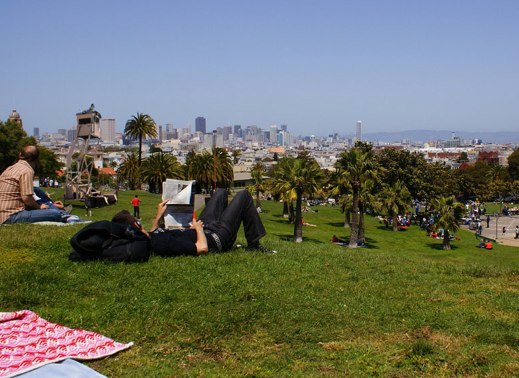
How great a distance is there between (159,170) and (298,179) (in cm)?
2855

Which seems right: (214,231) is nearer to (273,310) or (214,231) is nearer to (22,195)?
(273,310)

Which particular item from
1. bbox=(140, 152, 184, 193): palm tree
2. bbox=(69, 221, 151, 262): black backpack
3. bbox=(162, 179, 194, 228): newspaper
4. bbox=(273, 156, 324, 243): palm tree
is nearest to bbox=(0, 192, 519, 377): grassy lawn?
bbox=(69, 221, 151, 262): black backpack

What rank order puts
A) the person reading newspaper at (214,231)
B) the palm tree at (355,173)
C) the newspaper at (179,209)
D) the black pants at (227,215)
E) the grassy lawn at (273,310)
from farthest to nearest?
the palm tree at (355,173), the newspaper at (179,209), the black pants at (227,215), the person reading newspaper at (214,231), the grassy lawn at (273,310)

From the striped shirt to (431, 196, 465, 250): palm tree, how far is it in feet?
103

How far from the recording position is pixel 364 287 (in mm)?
8227

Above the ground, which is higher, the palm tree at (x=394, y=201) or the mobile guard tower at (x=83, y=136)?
the mobile guard tower at (x=83, y=136)

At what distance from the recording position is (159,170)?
5766 cm

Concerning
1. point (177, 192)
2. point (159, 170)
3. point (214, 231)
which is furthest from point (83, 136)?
point (214, 231)

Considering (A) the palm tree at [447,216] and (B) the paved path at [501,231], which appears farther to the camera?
(B) the paved path at [501,231]

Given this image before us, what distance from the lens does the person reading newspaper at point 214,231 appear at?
8.80 meters

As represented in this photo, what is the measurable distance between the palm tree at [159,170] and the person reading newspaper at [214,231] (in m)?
48.3

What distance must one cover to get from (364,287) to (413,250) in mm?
29885

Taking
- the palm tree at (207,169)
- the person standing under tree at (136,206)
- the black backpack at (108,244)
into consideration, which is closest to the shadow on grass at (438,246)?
the person standing under tree at (136,206)

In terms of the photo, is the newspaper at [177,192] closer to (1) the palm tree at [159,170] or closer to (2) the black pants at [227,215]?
(2) the black pants at [227,215]
